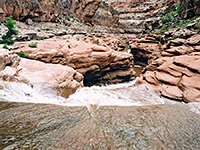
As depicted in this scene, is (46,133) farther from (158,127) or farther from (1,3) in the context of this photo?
(1,3)

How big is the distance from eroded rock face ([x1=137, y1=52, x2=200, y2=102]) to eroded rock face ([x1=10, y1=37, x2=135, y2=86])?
189 inches

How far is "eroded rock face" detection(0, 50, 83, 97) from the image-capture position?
529 centimetres

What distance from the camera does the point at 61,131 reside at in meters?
2.82

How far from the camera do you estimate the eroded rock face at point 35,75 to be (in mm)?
5285

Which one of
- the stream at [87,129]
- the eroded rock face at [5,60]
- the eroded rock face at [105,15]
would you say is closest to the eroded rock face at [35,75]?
the eroded rock face at [5,60]

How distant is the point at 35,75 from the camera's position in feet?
20.4

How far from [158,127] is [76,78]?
6.82 m

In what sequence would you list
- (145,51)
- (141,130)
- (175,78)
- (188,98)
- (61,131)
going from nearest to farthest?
(61,131) < (141,130) < (188,98) < (175,78) < (145,51)

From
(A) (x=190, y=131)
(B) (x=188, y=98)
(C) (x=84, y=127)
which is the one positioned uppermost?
(C) (x=84, y=127)

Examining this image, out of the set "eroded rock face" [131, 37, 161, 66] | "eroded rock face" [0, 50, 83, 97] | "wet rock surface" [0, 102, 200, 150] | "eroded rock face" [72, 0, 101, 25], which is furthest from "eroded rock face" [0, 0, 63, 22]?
"eroded rock face" [131, 37, 161, 66]

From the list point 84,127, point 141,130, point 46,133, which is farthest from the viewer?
point 141,130

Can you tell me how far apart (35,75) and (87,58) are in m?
6.13

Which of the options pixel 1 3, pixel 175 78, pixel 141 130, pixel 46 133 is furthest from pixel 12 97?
pixel 1 3

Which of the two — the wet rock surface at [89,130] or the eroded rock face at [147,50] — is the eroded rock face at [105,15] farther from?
the wet rock surface at [89,130]
